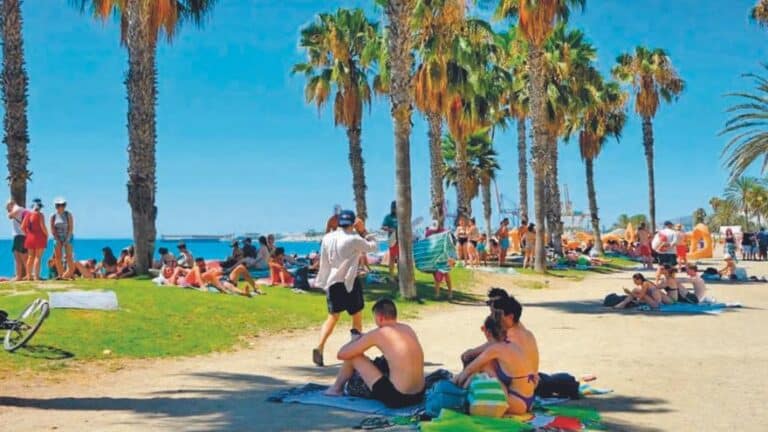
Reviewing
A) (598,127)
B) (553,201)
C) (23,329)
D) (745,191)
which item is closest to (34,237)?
(23,329)

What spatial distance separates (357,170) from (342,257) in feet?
63.5

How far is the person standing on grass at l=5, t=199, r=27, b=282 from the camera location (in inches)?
583

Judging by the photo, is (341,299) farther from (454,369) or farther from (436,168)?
(436,168)

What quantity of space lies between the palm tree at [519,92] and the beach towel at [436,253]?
15855 mm

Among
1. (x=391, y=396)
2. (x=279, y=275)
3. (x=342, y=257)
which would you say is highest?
(x=342, y=257)

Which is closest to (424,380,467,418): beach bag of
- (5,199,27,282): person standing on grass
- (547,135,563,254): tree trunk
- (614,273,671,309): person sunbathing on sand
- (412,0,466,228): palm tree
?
(614,273,671,309): person sunbathing on sand

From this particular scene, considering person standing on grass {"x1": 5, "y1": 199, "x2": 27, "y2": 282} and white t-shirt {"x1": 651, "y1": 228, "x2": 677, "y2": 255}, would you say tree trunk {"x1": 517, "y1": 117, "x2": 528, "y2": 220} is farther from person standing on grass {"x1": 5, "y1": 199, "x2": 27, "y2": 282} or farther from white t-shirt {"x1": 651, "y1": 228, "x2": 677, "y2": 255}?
person standing on grass {"x1": 5, "y1": 199, "x2": 27, "y2": 282}

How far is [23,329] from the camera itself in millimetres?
8547

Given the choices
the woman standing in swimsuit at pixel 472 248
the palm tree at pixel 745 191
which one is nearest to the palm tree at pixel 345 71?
the woman standing in swimsuit at pixel 472 248

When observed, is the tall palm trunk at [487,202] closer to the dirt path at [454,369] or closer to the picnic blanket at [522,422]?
the dirt path at [454,369]

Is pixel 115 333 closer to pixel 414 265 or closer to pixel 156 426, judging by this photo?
pixel 156 426

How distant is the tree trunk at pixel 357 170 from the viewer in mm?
28203

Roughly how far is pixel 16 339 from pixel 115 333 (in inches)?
66.2

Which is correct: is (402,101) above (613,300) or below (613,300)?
A: above
